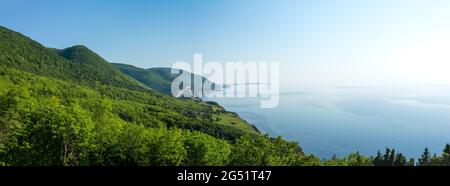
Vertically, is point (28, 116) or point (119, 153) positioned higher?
point (28, 116)

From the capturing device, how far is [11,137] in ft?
111

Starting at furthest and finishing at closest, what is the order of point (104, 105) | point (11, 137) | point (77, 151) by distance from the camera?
point (104, 105) → point (77, 151) → point (11, 137)

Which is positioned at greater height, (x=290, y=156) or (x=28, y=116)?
(x=28, y=116)

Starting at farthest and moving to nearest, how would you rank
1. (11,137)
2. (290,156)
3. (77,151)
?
(290,156)
(77,151)
(11,137)
